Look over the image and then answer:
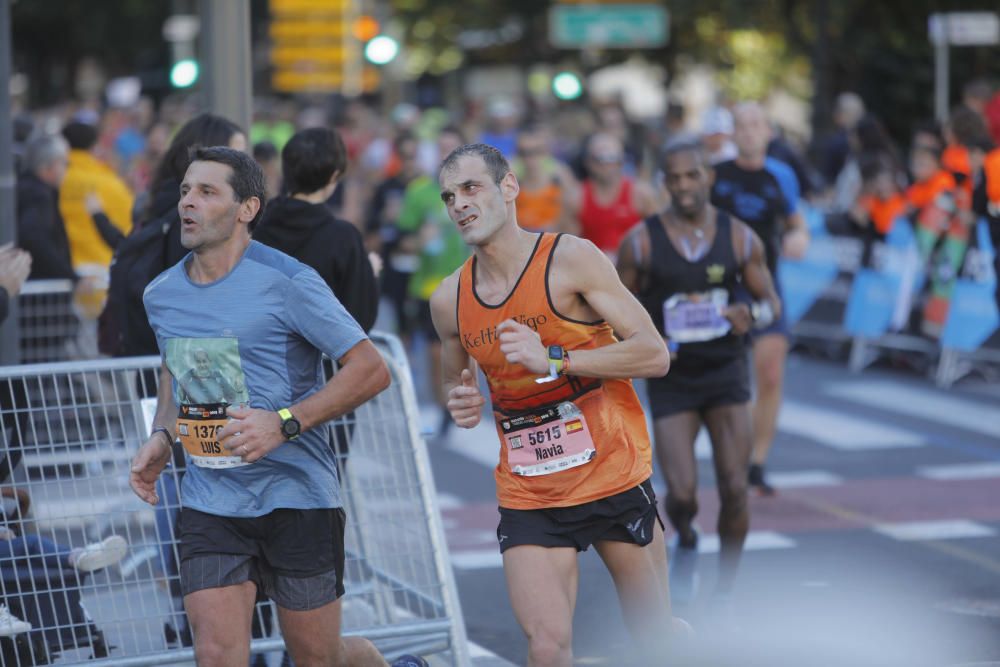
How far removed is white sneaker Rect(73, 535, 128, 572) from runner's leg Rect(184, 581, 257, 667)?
3.21 feet

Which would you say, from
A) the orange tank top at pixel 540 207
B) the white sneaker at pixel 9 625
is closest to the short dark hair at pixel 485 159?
the white sneaker at pixel 9 625

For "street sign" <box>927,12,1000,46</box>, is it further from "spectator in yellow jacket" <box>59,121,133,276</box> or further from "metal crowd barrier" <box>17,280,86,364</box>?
"metal crowd barrier" <box>17,280,86,364</box>

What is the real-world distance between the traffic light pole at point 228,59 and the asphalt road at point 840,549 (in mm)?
2463

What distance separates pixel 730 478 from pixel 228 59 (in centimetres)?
295

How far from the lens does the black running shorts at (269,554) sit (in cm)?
507

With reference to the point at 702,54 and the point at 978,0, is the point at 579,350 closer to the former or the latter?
the point at 978,0

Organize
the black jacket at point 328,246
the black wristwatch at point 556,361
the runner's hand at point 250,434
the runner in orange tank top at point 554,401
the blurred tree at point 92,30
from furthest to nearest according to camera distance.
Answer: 1. the blurred tree at point 92,30
2. the black jacket at point 328,246
3. the runner in orange tank top at point 554,401
4. the black wristwatch at point 556,361
5. the runner's hand at point 250,434

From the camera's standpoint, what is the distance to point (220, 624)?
501 cm

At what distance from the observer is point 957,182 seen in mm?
14633

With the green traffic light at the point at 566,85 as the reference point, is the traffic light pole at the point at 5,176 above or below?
below

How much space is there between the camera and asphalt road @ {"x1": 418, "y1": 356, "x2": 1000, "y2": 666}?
7195 mm

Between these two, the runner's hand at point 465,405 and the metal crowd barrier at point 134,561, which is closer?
the runner's hand at point 465,405

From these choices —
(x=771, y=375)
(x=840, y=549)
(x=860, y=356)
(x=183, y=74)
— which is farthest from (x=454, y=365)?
(x=860, y=356)

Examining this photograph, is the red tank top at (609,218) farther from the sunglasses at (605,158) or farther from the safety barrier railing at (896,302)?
the safety barrier railing at (896,302)
